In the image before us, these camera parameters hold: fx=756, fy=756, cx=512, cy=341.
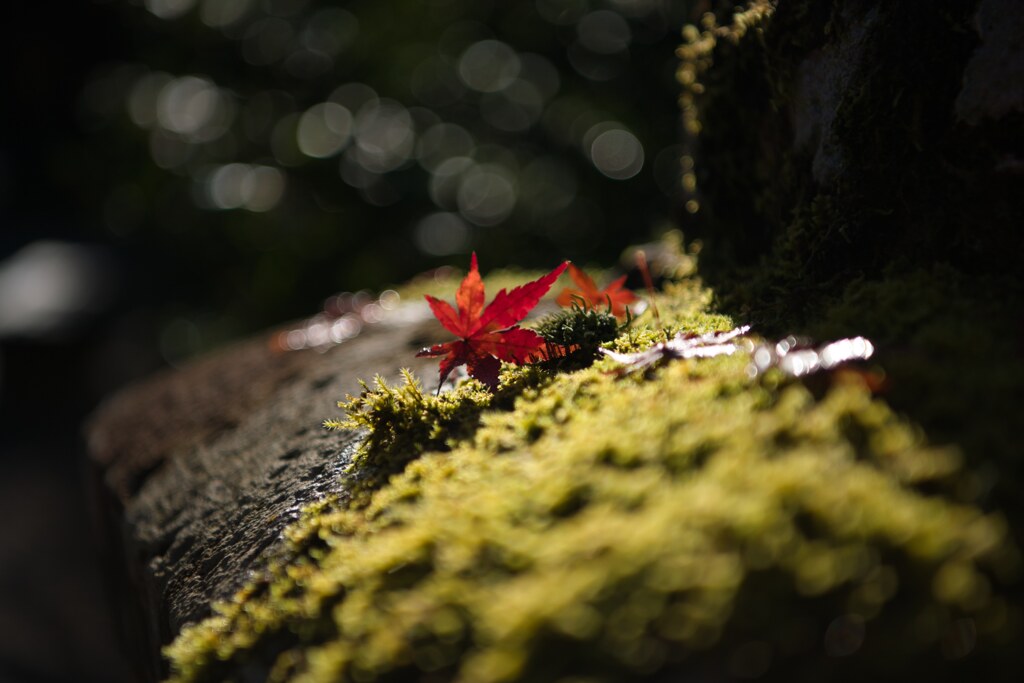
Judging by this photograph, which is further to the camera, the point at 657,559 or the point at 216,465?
the point at 216,465

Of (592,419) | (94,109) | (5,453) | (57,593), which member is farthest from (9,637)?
(94,109)

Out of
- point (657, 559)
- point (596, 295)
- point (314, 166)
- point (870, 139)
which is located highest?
point (314, 166)

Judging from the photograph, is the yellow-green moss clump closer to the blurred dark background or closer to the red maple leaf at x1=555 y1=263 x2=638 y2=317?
the red maple leaf at x1=555 y1=263 x2=638 y2=317

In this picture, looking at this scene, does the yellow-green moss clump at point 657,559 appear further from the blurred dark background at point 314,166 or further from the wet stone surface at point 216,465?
the blurred dark background at point 314,166

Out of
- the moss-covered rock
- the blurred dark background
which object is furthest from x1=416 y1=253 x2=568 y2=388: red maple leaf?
the blurred dark background

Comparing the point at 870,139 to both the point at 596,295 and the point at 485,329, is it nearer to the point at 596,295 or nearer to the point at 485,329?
the point at 596,295

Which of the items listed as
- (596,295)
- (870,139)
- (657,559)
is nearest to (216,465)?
(596,295)

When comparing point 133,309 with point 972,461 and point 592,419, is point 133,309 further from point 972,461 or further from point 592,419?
point 972,461
